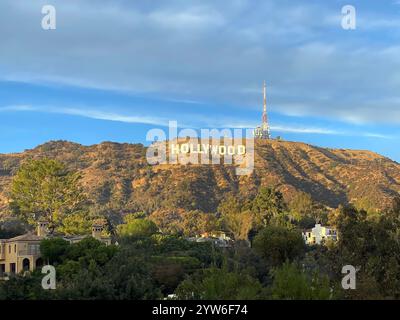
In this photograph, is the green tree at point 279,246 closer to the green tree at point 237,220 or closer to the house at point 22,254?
the house at point 22,254

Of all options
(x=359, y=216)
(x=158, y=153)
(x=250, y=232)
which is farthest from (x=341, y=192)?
(x=359, y=216)

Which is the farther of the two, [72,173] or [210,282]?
[72,173]

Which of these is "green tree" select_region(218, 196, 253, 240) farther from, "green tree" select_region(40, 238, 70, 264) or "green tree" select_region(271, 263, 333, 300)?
"green tree" select_region(271, 263, 333, 300)

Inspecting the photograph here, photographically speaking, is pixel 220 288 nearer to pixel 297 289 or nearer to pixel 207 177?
pixel 297 289

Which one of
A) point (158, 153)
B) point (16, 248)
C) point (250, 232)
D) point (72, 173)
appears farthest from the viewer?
point (158, 153)

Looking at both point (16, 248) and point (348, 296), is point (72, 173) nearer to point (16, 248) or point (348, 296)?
point (16, 248)

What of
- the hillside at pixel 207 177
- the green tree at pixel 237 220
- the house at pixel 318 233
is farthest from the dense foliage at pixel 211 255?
the hillside at pixel 207 177

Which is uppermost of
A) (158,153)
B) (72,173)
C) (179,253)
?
(158,153)

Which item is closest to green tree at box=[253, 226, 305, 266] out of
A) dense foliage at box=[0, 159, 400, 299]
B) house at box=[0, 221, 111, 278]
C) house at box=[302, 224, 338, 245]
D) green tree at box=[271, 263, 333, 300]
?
dense foliage at box=[0, 159, 400, 299]
